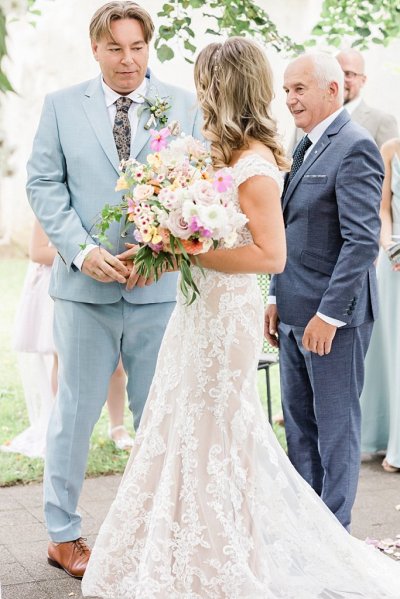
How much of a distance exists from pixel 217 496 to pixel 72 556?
894 mm

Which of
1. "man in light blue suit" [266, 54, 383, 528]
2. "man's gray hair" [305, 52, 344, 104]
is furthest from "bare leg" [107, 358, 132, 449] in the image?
"man's gray hair" [305, 52, 344, 104]

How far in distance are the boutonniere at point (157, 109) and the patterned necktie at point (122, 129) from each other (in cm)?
8

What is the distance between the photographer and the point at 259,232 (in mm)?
3162

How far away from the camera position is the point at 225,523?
3.25 metres

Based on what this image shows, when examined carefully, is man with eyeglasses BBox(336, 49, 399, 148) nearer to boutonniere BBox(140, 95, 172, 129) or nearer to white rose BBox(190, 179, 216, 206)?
boutonniere BBox(140, 95, 172, 129)

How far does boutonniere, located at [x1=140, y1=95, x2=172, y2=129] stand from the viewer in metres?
3.81

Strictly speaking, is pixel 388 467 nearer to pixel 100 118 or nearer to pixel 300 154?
pixel 300 154

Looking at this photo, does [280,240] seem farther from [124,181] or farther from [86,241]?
[86,241]

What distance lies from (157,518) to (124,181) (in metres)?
1.14

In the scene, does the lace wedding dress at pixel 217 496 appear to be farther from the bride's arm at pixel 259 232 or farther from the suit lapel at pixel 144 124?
the suit lapel at pixel 144 124

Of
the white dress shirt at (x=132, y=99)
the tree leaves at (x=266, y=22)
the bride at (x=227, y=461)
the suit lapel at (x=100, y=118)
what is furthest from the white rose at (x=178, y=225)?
the tree leaves at (x=266, y=22)

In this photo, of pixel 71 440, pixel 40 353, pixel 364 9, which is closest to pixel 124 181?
pixel 71 440

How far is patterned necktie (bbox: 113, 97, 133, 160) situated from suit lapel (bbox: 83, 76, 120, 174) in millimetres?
37

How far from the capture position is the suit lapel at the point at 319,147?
377 cm
